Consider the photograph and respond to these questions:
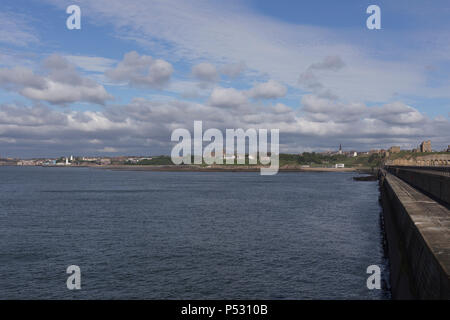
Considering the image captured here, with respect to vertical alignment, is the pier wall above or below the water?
above

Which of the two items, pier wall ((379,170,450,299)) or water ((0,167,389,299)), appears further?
water ((0,167,389,299))

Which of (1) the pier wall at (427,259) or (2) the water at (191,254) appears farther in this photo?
(2) the water at (191,254)

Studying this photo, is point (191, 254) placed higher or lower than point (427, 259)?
lower

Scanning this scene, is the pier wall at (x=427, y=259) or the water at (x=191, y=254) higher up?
the pier wall at (x=427, y=259)

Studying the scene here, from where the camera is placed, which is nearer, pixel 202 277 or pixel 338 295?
pixel 338 295

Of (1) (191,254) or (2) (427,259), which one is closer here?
(2) (427,259)

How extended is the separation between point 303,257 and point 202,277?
24.4 ft

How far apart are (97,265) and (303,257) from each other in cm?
1292
